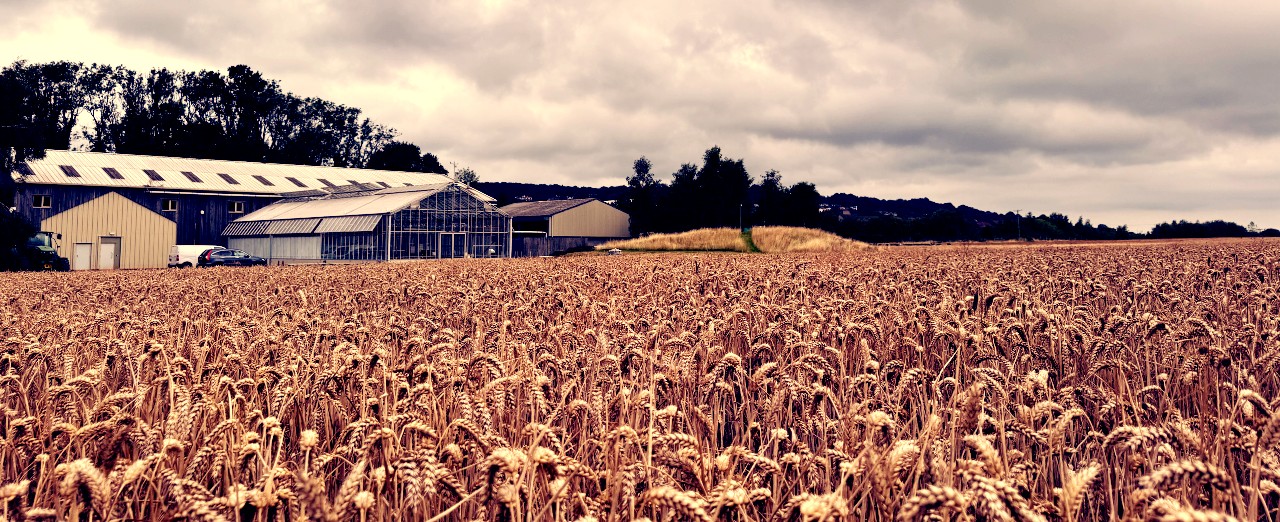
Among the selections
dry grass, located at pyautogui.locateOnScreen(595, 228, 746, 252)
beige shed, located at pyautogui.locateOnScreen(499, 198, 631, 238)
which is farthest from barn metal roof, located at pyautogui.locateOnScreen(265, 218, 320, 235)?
beige shed, located at pyautogui.locateOnScreen(499, 198, 631, 238)

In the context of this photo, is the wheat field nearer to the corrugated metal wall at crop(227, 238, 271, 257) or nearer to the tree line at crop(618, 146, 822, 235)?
the corrugated metal wall at crop(227, 238, 271, 257)

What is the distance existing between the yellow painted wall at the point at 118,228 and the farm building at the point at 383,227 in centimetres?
723

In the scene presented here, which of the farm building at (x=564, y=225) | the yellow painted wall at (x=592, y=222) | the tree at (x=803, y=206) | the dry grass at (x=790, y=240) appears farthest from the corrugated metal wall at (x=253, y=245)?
the tree at (x=803, y=206)

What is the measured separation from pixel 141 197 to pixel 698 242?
48596 millimetres

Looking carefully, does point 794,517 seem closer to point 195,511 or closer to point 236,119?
point 195,511

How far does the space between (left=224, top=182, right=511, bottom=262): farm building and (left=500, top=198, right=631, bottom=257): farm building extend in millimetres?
16564

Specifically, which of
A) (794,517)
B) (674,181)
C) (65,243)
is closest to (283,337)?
(794,517)

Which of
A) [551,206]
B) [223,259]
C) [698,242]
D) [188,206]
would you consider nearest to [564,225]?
[551,206]

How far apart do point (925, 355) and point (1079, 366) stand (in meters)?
1.17

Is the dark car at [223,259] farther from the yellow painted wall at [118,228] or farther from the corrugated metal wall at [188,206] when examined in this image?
the corrugated metal wall at [188,206]

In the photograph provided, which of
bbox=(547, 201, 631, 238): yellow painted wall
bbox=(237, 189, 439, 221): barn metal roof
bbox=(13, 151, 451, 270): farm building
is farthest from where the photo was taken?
bbox=(547, 201, 631, 238): yellow painted wall

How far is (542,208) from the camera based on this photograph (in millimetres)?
94000

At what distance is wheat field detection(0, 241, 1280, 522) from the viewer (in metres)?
2.63

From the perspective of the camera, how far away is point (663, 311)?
8094 mm
